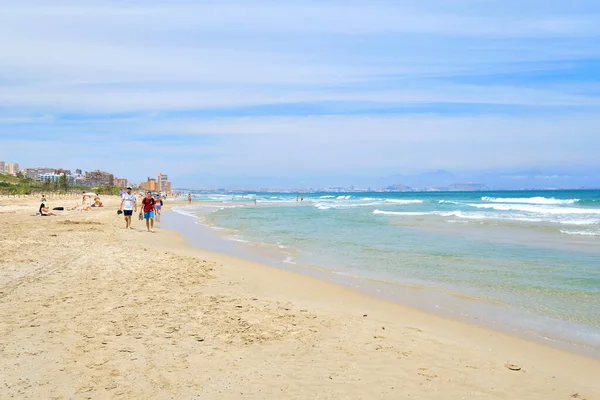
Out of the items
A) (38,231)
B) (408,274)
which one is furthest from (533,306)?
(38,231)

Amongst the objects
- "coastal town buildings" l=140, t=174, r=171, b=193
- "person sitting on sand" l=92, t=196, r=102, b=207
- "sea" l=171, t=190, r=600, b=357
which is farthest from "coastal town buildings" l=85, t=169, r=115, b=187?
"sea" l=171, t=190, r=600, b=357

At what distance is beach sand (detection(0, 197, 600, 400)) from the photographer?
423 cm

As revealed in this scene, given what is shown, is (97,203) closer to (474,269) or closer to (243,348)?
(474,269)

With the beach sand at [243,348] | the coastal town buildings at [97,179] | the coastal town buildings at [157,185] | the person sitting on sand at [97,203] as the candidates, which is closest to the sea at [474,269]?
the beach sand at [243,348]

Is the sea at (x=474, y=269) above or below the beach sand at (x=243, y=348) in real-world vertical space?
below

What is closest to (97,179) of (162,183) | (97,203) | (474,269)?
(162,183)

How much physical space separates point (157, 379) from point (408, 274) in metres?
7.44

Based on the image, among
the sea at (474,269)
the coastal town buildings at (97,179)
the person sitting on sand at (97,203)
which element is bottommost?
the sea at (474,269)

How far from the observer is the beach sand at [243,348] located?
423 cm

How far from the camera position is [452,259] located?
42.3 ft

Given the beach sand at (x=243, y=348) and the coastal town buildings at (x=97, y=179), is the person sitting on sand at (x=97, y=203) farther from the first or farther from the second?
the coastal town buildings at (x=97, y=179)

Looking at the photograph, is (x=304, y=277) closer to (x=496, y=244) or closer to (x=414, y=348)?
(x=414, y=348)

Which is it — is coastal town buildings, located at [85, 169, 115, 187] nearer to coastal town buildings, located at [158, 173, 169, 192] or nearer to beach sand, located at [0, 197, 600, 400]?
coastal town buildings, located at [158, 173, 169, 192]

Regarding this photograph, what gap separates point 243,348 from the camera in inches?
205
